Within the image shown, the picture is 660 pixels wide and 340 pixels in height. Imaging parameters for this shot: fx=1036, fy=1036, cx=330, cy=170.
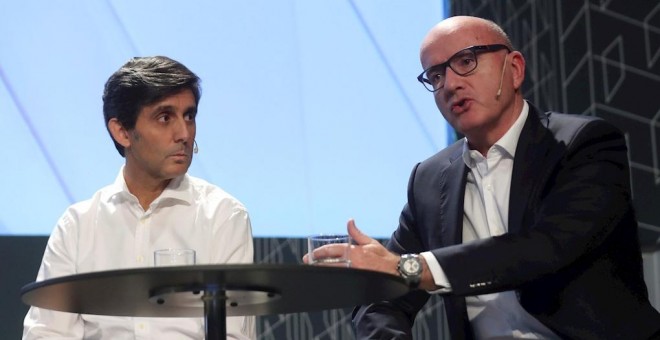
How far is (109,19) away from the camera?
327 centimetres

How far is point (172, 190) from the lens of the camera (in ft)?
8.38

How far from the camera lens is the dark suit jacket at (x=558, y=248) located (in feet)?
7.00

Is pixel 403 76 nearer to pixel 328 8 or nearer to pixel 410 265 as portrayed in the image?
pixel 328 8

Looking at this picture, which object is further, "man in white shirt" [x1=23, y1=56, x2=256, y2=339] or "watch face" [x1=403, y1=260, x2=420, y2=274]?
"man in white shirt" [x1=23, y1=56, x2=256, y2=339]

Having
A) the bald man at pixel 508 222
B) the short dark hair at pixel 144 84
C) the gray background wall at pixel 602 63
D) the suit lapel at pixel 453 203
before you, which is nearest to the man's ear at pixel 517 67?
the bald man at pixel 508 222

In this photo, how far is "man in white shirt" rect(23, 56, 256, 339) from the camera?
8.09 feet

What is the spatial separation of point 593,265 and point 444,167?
504 mm

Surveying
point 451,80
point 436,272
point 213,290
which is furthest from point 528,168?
point 213,290

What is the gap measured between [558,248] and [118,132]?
1.14 meters

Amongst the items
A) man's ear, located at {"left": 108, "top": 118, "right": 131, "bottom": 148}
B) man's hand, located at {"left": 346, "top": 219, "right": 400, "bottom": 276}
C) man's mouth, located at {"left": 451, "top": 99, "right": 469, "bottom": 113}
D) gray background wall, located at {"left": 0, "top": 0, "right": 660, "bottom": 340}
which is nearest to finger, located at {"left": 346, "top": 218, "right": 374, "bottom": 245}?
man's hand, located at {"left": 346, "top": 219, "right": 400, "bottom": 276}

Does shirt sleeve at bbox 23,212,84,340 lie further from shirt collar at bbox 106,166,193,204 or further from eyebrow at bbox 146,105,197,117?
eyebrow at bbox 146,105,197,117

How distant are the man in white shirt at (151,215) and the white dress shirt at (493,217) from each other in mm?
551

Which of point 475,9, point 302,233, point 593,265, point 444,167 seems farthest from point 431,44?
point 475,9

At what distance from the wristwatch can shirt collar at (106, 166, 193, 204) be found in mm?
705
